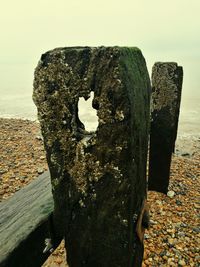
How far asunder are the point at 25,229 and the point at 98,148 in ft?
1.45

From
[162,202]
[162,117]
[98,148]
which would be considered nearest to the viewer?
[98,148]

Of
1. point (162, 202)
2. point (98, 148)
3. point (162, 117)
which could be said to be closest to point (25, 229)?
point (98, 148)

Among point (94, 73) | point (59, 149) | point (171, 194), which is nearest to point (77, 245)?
point (59, 149)

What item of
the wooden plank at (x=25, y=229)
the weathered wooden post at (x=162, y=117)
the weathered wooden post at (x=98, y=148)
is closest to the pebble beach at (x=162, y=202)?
the weathered wooden post at (x=162, y=117)

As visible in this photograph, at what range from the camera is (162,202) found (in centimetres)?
521

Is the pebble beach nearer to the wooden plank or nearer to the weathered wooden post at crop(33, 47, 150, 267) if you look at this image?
the wooden plank

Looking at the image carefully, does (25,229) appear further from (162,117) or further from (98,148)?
(162,117)

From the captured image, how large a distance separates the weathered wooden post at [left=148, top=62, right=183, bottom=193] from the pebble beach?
526mm

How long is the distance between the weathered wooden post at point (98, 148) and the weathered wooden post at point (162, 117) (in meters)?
3.79

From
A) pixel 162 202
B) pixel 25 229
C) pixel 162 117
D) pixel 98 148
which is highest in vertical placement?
pixel 98 148

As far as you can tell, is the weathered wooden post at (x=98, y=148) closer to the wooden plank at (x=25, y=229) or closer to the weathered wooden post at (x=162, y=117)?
the wooden plank at (x=25, y=229)

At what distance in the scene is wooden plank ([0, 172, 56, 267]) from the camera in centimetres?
99

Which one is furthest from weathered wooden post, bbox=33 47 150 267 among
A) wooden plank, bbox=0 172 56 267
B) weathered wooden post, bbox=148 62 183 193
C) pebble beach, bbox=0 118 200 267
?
weathered wooden post, bbox=148 62 183 193

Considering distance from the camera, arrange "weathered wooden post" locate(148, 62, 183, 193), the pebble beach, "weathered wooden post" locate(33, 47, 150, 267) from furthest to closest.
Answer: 1. "weathered wooden post" locate(148, 62, 183, 193)
2. the pebble beach
3. "weathered wooden post" locate(33, 47, 150, 267)
